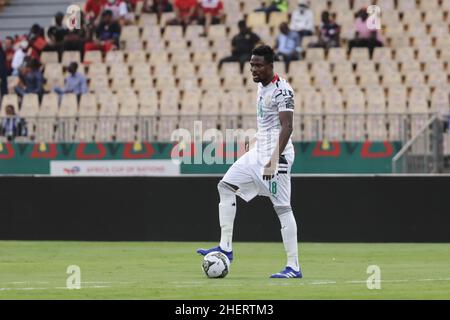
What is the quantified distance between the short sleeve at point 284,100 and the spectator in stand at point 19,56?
18811 millimetres

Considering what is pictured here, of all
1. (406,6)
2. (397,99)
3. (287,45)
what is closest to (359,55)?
(287,45)

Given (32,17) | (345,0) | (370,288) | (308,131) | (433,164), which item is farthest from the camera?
(32,17)

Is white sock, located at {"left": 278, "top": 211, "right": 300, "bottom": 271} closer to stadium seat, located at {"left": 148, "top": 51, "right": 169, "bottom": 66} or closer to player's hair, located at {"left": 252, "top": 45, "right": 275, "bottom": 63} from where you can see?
player's hair, located at {"left": 252, "top": 45, "right": 275, "bottom": 63}

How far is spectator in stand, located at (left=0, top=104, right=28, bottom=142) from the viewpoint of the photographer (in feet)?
90.4

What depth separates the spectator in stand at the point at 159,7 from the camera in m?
32.4

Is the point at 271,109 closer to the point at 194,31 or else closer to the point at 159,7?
the point at 194,31

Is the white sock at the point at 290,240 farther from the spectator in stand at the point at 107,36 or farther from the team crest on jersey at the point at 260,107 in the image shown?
the spectator in stand at the point at 107,36

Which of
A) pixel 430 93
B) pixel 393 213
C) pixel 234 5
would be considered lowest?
pixel 393 213

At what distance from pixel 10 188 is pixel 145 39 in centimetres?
975

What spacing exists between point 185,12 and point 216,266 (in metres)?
18.5

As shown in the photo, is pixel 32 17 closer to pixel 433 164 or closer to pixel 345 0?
pixel 345 0

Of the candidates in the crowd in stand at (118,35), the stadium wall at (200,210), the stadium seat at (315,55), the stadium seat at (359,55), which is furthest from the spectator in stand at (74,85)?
the stadium wall at (200,210)

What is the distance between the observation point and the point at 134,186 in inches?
882
